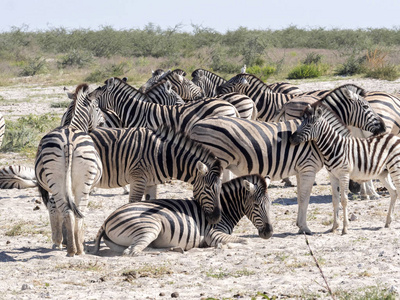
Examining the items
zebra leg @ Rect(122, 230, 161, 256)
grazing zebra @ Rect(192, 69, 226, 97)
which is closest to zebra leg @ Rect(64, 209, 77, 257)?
zebra leg @ Rect(122, 230, 161, 256)

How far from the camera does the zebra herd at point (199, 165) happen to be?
741cm

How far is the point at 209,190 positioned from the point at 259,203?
0.61 metres

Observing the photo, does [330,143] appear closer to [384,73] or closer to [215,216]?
[215,216]

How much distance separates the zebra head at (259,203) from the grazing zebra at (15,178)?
5.00 metres

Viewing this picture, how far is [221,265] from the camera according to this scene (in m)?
6.85

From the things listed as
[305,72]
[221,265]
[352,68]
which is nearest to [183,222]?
[221,265]

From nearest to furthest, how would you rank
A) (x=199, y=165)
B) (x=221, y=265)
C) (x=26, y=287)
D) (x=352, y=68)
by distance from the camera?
(x=26, y=287)
(x=221, y=265)
(x=199, y=165)
(x=352, y=68)

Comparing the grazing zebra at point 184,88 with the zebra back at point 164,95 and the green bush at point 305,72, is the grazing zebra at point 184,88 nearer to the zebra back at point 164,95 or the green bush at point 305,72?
the zebra back at point 164,95

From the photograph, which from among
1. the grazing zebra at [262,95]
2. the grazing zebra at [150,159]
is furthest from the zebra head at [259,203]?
the grazing zebra at [262,95]

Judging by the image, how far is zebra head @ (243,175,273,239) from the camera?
7.98m

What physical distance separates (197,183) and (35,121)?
1025 cm

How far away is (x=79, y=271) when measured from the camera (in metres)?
6.64

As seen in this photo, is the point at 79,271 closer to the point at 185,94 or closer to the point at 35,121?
the point at 185,94

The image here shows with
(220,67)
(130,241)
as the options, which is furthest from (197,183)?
(220,67)
